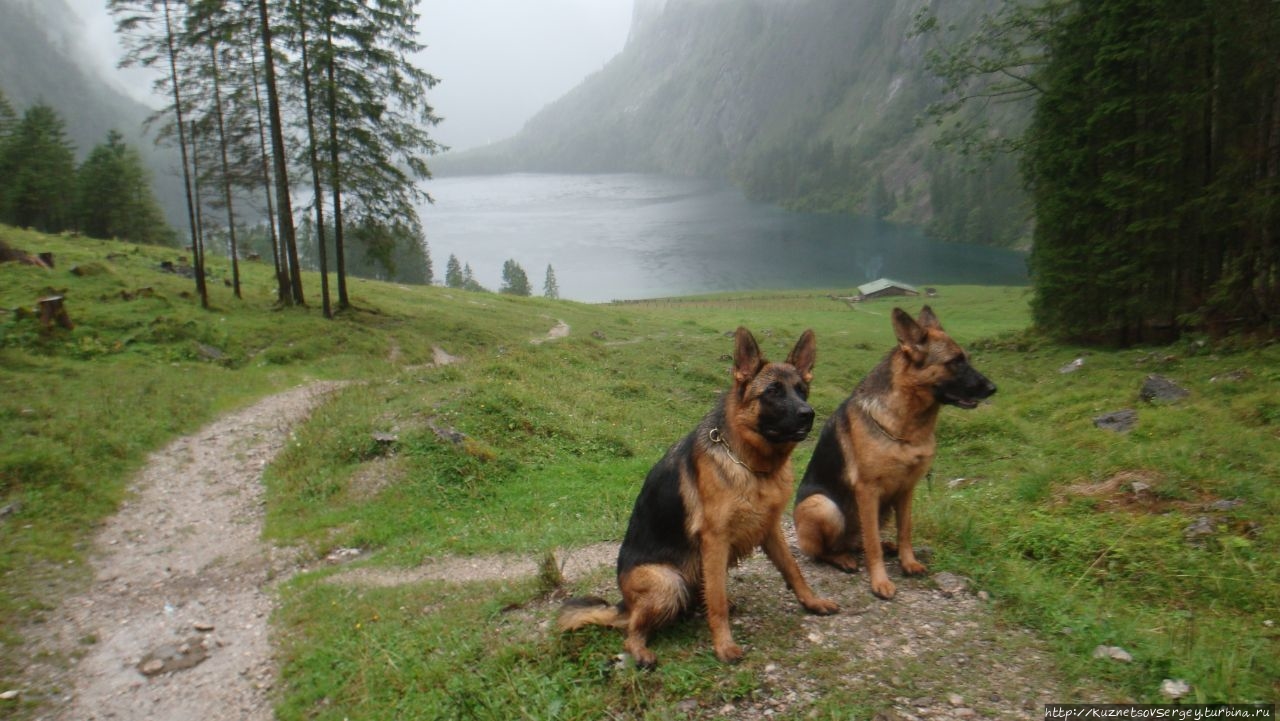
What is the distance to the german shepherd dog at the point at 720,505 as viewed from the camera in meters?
4.75

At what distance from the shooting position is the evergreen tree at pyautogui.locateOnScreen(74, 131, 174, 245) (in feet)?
190

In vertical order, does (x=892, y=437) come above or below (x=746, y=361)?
below

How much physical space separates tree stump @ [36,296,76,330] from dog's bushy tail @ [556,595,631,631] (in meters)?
22.4

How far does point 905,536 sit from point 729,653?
2281 millimetres

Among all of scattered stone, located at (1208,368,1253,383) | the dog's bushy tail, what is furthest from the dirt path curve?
scattered stone, located at (1208,368,1253,383)

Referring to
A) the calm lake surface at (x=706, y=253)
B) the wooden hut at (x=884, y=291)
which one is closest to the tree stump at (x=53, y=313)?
the wooden hut at (x=884, y=291)

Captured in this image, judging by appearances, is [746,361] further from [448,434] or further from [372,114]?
[372,114]

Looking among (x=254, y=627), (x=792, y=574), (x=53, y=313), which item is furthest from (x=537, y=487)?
(x=53, y=313)

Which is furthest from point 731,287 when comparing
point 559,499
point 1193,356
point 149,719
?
point 149,719

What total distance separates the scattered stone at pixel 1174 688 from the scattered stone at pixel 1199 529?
145 inches

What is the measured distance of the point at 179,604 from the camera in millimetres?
8734

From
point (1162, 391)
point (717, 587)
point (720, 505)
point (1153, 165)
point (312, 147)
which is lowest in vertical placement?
point (1162, 391)

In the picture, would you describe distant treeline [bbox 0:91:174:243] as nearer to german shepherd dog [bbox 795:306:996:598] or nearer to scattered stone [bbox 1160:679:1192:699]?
german shepherd dog [bbox 795:306:996:598]

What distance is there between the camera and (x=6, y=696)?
21.2 feet
